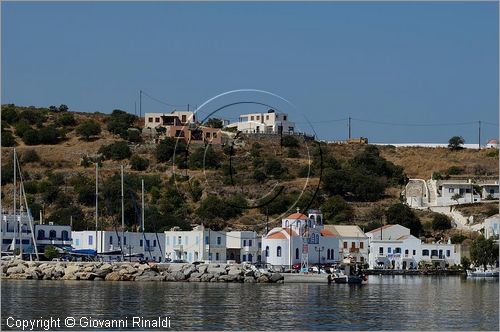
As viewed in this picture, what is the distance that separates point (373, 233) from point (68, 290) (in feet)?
139

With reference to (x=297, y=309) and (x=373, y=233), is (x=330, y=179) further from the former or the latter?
(x=297, y=309)

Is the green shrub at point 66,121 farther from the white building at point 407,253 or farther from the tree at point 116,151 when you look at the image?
the white building at point 407,253

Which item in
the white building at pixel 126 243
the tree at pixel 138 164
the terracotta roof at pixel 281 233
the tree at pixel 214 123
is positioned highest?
the tree at pixel 214 123

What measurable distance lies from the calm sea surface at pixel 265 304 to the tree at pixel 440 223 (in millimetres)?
33256

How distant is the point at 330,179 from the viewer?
11125 cm

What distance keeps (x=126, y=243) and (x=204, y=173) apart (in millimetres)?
26349

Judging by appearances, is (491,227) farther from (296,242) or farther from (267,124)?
(267,124)

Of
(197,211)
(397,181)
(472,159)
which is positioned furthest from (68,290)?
(472,159)

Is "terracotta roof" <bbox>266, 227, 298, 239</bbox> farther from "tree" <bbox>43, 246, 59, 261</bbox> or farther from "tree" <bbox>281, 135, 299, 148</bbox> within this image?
"tree" <bbox>281, 135, 299, 148</bbox>

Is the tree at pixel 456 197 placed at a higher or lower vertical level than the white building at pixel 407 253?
higher

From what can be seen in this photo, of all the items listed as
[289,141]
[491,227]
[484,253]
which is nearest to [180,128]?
[289,141]

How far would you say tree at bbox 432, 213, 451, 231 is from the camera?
103750mm

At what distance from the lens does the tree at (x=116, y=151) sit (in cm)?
12012

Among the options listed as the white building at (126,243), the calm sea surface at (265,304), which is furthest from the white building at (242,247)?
the calm sea surface at (265,304)
